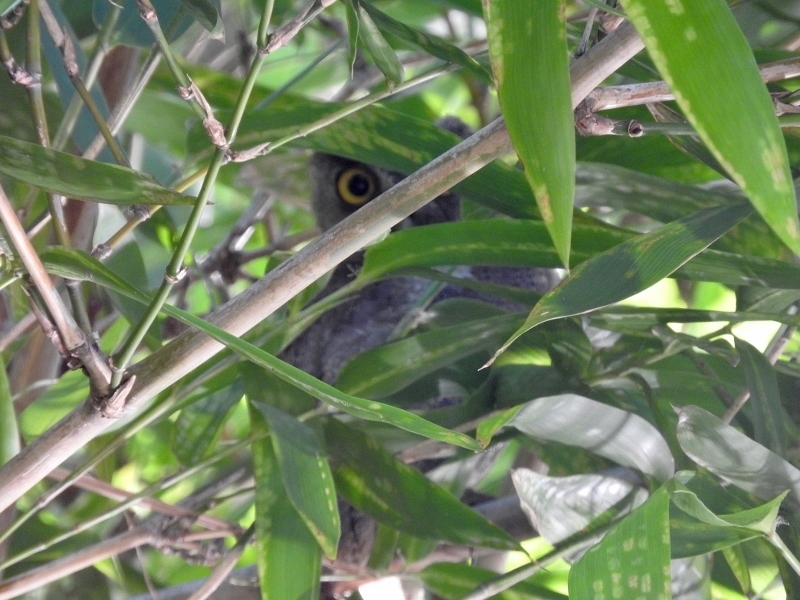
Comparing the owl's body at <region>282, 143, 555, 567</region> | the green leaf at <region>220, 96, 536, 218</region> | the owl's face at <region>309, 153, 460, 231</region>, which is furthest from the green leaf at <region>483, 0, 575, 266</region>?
the owl's face at <region>309, 153, 460, 231</region>

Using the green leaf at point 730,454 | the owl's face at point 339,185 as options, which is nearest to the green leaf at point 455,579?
the green leaf at point 730,454

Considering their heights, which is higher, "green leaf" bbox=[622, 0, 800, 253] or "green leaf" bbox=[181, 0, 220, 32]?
"green leaf" bbox=[181, 0, 220, 32]

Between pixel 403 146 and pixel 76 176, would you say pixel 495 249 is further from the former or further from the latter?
pixel 76 176

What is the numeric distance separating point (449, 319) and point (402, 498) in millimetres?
187

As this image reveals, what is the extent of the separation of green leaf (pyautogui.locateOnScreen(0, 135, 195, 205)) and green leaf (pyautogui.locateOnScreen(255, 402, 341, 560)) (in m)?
0.20

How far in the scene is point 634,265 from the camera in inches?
17.3

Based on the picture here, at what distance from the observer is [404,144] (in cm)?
62

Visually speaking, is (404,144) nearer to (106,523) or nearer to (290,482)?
(290,482)

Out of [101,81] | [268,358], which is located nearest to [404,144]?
[268,358]

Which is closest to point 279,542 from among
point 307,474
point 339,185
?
point 307,474

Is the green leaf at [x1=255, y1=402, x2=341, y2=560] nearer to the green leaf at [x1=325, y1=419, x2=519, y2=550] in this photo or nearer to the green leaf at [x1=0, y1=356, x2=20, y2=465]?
the green leaf at [x1=325, y1=419, x2=519, y2=550]

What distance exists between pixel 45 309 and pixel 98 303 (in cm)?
61

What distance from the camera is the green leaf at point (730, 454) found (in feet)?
1.54

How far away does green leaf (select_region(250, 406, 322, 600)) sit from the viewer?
0.55 m
